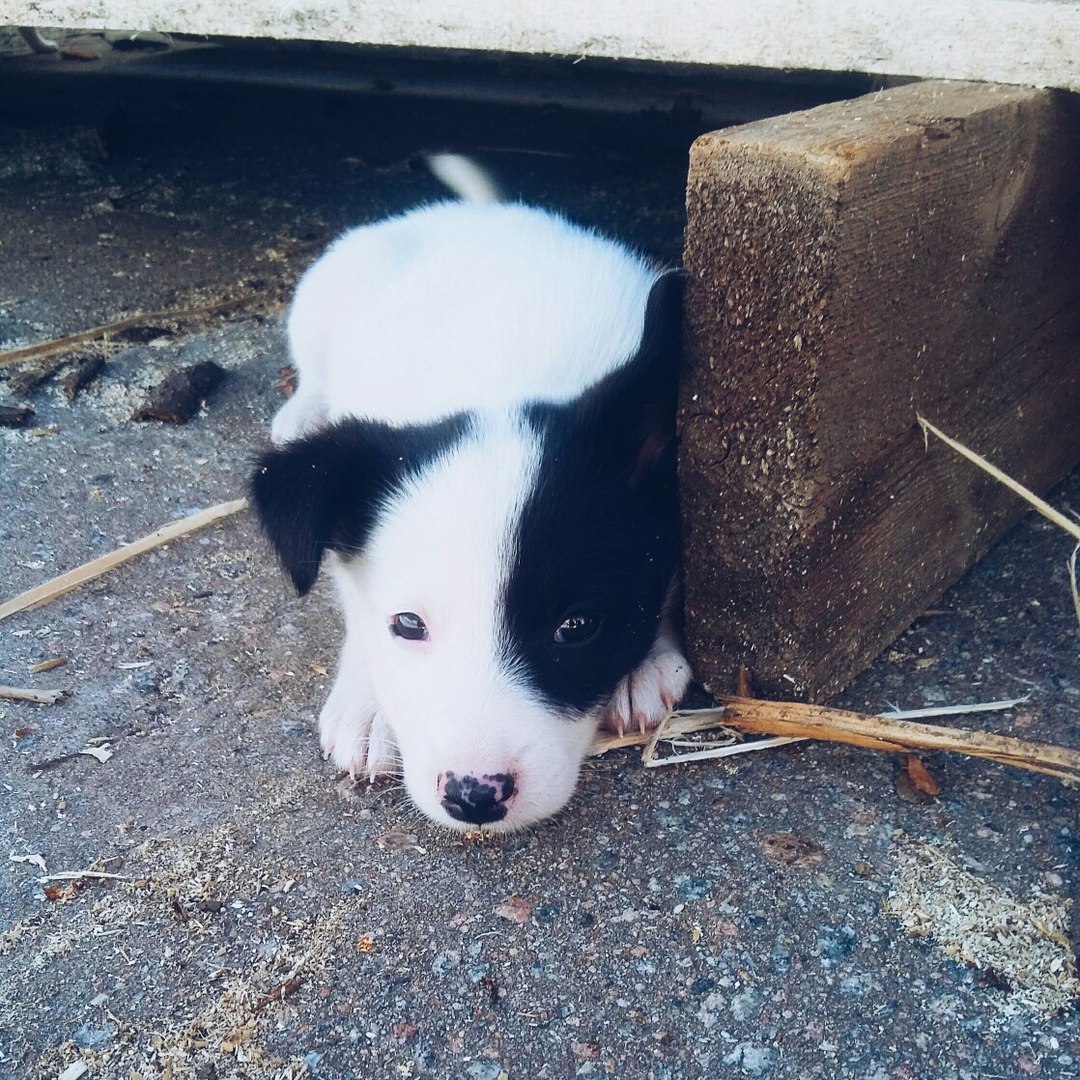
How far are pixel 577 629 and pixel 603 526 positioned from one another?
18 cm

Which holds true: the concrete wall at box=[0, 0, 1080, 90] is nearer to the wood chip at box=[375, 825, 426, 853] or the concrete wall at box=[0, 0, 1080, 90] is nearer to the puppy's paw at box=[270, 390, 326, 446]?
the puppy's paw at box=[270, 390, 326, 446]

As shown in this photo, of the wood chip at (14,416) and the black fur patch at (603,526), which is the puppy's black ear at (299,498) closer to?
the black fur patch at (603,526)

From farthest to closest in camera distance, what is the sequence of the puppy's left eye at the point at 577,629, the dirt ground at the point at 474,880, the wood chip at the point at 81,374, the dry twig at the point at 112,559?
the wood chip at the point at 81,374 < the dry twig at the point at 112,559 < the puppy's left eye at the point at 577,629 < the dirt ground at the point at 474,880

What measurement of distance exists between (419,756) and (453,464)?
1.63 ft

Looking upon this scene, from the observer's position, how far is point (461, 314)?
251 cm

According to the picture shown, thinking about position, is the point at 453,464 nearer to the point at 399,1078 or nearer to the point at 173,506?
the point at 399,1078

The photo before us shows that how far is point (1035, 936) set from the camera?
5.30 ft

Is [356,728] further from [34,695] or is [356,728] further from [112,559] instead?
[112,559]

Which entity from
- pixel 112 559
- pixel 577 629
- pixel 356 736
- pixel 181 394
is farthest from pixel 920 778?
pixel 181 394

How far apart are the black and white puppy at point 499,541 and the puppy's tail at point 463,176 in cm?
185

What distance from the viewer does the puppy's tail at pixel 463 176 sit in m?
4.28

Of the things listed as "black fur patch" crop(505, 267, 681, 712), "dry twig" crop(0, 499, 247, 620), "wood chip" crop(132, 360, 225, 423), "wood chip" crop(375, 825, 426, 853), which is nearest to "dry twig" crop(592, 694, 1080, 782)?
"black fur patch" crop(505, 267, 681, 712)

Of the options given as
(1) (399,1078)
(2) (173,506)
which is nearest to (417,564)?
(1) (399,1078)

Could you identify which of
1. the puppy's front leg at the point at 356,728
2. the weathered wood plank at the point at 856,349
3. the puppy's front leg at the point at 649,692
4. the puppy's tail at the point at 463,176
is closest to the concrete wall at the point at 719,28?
the weathered wood plank at the point at 856,349
